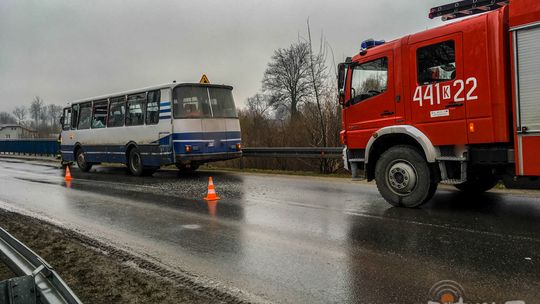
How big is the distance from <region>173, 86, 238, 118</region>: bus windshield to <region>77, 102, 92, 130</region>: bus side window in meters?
5.96

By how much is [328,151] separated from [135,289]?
11077 millimetres

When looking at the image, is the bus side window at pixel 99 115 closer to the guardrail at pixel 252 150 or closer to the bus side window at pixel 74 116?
the bus side window at pixel 74 116

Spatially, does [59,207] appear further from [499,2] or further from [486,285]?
[499,2]

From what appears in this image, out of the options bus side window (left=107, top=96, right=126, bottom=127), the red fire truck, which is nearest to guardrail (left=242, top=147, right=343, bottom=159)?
bus side window (left=107, top=96, right=126, bottom=127)

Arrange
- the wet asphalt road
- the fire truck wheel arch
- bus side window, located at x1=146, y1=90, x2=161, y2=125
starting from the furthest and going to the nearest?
bus side window, located at x1=146, y1=90, x2=161, y2=125 → the fire truck wheel arch → the wet asphalt road

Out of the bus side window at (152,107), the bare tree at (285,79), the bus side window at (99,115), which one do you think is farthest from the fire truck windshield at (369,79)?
the bare tree at (285,79)

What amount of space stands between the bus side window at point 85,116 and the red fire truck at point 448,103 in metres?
12.7

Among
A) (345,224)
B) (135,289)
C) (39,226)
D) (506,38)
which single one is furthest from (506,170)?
(39,226)

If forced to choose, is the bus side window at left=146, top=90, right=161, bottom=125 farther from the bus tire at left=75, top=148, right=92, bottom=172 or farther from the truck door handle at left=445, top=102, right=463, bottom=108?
the truck door handle at left=445, top=102, right=463, bottom=108

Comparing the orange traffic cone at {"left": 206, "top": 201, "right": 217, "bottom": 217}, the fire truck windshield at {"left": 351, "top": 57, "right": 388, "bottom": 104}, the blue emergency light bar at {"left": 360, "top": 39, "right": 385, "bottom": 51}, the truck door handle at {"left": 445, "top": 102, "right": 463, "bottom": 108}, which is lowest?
the orange traffic cone at {"left": 206, "top": 201, "right": 217, "bottom": 217}

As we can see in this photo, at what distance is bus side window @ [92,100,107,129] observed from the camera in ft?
54.4

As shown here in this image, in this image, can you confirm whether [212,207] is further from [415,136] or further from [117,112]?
[117,112]

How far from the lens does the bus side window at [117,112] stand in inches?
615

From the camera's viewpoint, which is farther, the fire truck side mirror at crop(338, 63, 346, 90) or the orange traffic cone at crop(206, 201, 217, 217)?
the fire truck side mirror at crop(338, 63, 346, 90)
